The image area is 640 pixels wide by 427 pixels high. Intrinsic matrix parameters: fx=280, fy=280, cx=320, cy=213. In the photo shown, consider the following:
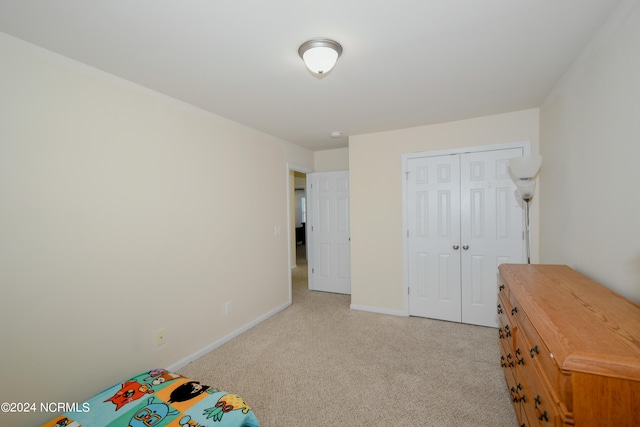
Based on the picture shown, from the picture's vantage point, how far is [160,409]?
1.58 metres

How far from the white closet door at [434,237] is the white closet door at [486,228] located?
0.09 meters

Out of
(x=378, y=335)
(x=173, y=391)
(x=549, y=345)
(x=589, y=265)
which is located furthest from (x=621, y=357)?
(x=378, y=335)

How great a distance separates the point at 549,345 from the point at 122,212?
8.37ft

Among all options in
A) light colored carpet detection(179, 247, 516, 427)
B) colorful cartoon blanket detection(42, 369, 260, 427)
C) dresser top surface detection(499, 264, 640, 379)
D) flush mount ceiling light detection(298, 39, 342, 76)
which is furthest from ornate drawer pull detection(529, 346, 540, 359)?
flush mount ceiling light detection(298, 39, 342, 76)

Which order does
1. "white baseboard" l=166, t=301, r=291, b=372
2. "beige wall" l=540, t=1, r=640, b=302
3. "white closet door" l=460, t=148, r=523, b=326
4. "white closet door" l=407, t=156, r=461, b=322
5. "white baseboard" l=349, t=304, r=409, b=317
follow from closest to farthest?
1. "beige wall" l=540, t=1, r=640, b=302
2. "white baseboard" l=166, t=301, r=291, b=372
3. "white closet door" l=460, t=148, r=523, b=326
4. "white closet door" l=407, t=156, r=461, b=322
5. "white baseboard" l=349, t=304, r=409, b=317

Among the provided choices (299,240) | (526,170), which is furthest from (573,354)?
(299,240)

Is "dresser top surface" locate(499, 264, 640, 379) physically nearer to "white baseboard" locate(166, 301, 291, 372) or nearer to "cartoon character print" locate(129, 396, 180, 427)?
"cartoon character print" locate(129, 396, 180, 427)

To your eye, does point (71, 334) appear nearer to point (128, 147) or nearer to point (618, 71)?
point (128, 147)

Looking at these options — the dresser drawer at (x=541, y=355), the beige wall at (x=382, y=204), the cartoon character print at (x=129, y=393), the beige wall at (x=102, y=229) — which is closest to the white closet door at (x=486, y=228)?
the beige wall at (x=382, y=204)

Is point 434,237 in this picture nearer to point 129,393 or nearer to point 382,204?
point 382,204

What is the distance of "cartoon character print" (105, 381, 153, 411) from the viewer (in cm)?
166

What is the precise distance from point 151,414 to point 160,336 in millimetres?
858

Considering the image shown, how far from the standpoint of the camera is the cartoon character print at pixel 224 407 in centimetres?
155

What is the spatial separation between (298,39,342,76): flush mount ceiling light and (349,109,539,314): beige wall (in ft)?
6.63
